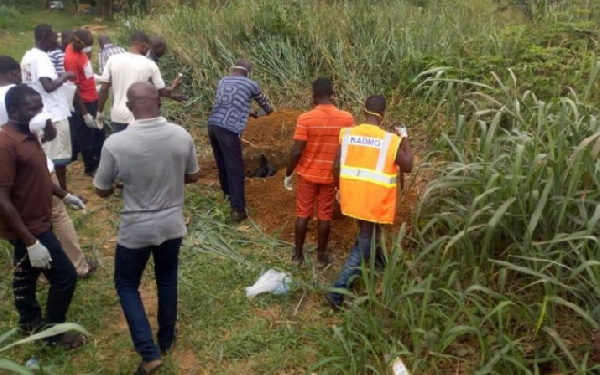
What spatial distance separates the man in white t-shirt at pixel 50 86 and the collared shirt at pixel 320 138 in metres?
2.19

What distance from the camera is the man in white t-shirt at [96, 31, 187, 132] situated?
524cm

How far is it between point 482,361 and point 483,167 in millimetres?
1117

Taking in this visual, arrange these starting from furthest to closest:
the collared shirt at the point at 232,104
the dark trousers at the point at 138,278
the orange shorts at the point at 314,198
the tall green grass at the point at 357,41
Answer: the tall green grass at the point at 357,41 → the collared shirt at the point at 232,104 → the orange shorts at the point at 314,198 → the dark trousers at the point at 138,278

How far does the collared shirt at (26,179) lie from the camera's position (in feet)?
10.1

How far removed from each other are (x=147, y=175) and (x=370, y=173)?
1.37 metres

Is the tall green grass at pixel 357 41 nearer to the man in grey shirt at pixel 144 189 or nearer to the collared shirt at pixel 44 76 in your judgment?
the collared shirt at pixel 44 76

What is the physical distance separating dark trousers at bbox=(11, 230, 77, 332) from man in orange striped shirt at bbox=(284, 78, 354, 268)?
1677 mm

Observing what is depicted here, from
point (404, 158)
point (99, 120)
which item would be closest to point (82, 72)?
point (99, 120)

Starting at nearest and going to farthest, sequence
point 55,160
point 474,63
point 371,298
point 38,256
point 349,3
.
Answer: point 38,256, point 371,298, point 55,160, point 474,63, point 349,3

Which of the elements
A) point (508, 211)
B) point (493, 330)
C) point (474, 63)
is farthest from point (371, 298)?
point (474, 63)

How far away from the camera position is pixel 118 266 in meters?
A: 3.23

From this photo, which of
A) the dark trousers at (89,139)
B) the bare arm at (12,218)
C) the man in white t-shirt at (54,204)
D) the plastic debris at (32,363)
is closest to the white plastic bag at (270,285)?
the man in white t-shirt at (54,204)

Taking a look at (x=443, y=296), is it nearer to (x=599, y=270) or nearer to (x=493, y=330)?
(x=493, y=330)

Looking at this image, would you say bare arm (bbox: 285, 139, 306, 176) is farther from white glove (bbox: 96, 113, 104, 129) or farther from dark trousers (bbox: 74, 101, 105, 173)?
dark trousers (bbox: 74, 101, 105, 173)
